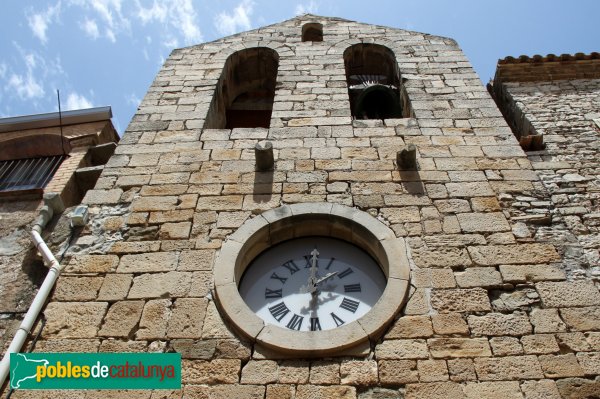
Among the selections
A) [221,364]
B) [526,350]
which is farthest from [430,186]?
[221,364]

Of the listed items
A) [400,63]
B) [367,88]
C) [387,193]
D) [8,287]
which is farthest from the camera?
[400,63]

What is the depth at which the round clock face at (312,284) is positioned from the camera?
396cm

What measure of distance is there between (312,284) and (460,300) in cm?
109

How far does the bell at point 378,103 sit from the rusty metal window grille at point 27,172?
391 centimetres

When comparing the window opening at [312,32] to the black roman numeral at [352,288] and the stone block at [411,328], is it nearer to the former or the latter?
the black roman numeral at [352,288]

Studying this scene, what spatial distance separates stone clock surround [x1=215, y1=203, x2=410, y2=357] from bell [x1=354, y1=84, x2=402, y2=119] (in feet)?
7.66

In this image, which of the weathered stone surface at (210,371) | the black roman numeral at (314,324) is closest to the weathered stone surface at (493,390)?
the black roman numeral at (314,324)

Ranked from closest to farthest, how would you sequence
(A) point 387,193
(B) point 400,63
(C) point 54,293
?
1. (C) point 54,293
2. (A) point 387,193
3. (B) point 400,63

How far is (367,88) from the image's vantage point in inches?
263

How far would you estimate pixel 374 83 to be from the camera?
6941 millimetres

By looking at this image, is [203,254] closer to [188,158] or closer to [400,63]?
[188,158]

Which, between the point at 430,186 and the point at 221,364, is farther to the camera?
the point at 430,186

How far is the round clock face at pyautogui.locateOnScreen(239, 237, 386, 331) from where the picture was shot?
3959 millimetres

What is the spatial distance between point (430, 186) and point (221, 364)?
254cm
